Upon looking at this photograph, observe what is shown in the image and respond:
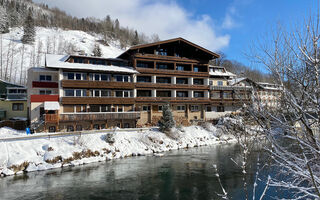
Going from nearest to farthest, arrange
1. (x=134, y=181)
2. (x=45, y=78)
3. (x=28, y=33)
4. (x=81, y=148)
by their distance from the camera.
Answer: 1. (x=134, y=181)
2. (x=81, y=148)
3. (x=45, y=78)
4. (x=28, y=33)

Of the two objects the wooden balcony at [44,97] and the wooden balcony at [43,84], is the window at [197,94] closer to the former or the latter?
the wooden balcony at [43,84]

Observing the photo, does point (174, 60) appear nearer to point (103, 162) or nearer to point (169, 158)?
point (169, 158)

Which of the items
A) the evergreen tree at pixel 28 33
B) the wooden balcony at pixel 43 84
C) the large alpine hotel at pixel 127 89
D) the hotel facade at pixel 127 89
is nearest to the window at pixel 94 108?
the hotel facade at pixel 127 89

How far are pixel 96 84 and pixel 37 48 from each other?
256ft

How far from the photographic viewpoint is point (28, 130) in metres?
25.9

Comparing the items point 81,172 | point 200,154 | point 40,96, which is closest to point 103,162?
point 81,172

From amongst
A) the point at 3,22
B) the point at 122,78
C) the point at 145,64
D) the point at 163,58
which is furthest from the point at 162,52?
the point at 3,22

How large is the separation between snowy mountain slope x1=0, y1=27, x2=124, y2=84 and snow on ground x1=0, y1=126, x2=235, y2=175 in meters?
52.7

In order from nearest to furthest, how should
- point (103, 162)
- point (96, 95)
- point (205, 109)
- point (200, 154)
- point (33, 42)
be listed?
point (103, 162)
point (200, 154)
point (96, 95)
point (205, 109)
point (33, 42)

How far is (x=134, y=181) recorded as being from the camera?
53.6 ft

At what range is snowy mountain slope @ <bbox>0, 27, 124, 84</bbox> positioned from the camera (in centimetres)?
7456

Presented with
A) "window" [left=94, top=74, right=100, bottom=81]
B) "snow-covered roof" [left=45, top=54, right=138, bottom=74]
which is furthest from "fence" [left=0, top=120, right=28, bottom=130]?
"window" [left=94, top=74, right=100, bottom=81]

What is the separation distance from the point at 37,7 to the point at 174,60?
154 m

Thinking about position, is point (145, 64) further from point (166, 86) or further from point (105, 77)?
point (105, 77)
